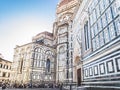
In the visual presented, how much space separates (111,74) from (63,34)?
1571 cm

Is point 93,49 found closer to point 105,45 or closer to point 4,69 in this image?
point 105,45

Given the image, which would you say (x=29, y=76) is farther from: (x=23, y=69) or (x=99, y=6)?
(x=99, y=6)

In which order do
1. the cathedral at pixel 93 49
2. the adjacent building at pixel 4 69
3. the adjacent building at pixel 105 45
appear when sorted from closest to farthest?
the adjacent building at pixel 105 45
the cathedral at pixel 93 49
the adjacent building at pixel 4 69

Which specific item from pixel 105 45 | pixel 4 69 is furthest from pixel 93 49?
pixel 4 69

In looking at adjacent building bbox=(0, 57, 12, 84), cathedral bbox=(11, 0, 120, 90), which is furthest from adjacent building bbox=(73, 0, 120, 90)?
adjacent building bbox=(0, 57, 12, 84)

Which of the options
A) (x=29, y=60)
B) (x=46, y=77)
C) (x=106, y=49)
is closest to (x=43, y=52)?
(x=29, y=60)

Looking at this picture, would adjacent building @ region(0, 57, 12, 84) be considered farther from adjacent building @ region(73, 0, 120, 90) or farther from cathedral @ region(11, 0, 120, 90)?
adjacent building @ region(73, 0, 120, 90)

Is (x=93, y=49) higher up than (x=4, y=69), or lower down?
higher up

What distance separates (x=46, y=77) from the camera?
22203 mm

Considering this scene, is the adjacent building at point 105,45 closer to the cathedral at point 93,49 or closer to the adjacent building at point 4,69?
the cathedral at point 93,49

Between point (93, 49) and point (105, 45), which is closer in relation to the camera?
point (105, 45)

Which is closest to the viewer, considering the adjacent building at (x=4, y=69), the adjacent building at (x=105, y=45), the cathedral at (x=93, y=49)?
the adjacent building at (x=105, y=45)

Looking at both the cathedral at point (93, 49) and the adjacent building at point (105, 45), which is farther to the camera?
the cathedral at point (93, 49)

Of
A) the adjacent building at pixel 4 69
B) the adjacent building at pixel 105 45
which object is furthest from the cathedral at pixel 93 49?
the adjacent building at pixel 4 69
